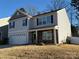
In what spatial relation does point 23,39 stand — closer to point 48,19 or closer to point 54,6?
point 48,19

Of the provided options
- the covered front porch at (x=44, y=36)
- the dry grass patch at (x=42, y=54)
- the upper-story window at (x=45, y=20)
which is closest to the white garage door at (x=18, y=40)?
the covered front porch at (x=44, y=36)

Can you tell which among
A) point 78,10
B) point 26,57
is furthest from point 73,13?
point 26,57

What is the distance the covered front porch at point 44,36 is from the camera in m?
31.2

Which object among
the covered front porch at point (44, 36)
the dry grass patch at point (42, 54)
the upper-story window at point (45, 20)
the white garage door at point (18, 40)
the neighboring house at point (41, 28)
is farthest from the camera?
the white garage door at point (18, 40)

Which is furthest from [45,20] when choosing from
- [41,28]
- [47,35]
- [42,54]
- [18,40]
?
[42,54]

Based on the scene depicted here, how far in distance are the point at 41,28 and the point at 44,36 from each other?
8.02 feet

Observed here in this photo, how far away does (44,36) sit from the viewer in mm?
34188

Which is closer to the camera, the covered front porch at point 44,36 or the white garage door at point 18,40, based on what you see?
the covered front porch at point 44,36

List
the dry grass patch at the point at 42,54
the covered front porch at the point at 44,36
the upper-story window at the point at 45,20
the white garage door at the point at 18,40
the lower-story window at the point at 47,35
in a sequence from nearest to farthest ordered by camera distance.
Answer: the dry grass patch at the point at 42,54 → the covered front porch at the point at 44,36 → the upper-story window at the point at 45,20 → the lower-story window at the point at 47,35 → the white garage door at the point at 18,40

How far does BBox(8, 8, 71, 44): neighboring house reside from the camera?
3138cm

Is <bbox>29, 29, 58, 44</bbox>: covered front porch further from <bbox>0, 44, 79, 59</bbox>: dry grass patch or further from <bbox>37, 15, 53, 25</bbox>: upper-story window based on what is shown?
<bbox>0, 44, 79, 59</bbox>: dry grass patch

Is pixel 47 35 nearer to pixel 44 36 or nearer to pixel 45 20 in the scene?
pixel 44 36

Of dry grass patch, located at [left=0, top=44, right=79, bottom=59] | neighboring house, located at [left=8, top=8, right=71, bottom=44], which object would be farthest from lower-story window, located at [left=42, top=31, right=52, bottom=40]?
dry grass patch, located at [left=0, top=44, right=79, bottom=59]

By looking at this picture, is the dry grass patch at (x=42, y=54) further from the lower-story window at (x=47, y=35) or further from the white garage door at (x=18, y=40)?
the white garage door at (x=18, y=40)
